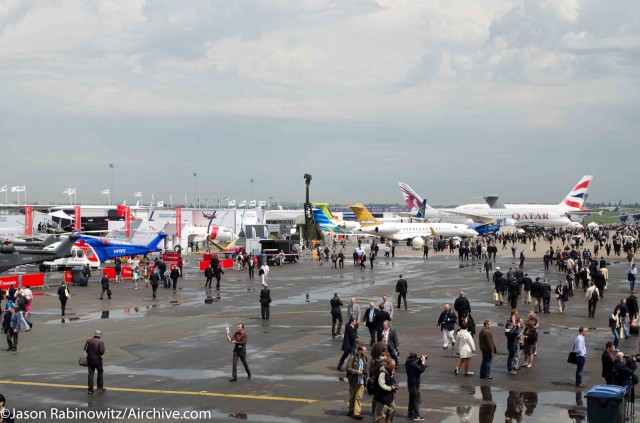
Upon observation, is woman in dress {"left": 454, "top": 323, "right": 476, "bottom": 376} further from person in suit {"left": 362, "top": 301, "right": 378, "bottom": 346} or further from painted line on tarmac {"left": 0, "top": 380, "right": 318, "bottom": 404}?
painted line on tarmac {"left": 0, "top": 380, "right": 318, "bottom": 404}

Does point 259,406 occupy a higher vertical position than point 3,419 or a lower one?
lower

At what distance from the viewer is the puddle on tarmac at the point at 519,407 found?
12031mm

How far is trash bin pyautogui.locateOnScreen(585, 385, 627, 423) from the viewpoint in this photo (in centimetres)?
1099

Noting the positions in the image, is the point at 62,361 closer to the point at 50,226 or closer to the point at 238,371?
the point at 238,371

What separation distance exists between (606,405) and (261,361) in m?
8.35

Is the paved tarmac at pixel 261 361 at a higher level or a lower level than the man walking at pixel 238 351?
lower

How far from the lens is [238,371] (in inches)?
623

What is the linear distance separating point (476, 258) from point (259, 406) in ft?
155

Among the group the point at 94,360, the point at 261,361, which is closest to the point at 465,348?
the point at 261,361

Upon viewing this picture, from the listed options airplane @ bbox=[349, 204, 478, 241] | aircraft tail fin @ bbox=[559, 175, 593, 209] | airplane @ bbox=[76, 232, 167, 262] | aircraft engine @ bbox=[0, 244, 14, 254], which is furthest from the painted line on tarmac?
aircraft tail fin @ bbox=[559, 175, 593, 209]

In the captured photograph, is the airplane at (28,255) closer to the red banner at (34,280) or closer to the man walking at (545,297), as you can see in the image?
the red banner at (34,280)

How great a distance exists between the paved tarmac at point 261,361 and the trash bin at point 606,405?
0.90 meters

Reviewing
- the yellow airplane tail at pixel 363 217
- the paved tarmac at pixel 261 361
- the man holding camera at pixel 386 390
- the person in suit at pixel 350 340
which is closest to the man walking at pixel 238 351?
the paved tarmac at pixel 261 361

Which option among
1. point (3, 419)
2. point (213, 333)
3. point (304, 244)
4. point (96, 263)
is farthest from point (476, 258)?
point (3, 419)
